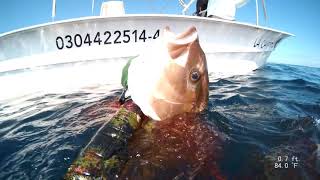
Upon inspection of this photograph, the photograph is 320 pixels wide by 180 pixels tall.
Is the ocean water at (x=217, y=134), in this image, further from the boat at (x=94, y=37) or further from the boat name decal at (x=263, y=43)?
the boat name decal at (x=263, y=43)

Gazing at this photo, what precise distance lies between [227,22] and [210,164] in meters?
5.69

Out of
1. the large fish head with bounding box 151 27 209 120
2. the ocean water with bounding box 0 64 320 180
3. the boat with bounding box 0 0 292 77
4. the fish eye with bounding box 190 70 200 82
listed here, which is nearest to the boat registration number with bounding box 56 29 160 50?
the boat with bounding box 0 0 292 77

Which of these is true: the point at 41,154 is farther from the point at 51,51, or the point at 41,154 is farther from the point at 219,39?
the point at 219,39

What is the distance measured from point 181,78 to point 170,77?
0.36 feet

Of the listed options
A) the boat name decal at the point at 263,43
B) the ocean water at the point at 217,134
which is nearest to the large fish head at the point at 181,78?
the ocean water at the point at 217,134

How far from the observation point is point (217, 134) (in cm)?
334

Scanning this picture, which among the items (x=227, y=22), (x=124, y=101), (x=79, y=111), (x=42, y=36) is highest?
(x=227, y=22)

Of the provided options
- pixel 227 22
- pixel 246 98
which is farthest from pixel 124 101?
pixel 227 22

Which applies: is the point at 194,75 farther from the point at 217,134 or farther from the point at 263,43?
the point at 263,43

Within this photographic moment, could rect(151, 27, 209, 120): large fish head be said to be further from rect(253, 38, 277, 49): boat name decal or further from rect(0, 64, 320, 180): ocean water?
rect(253, 38, 277, 49): boat name decal

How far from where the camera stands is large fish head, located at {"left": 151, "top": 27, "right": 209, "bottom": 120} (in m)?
2.66

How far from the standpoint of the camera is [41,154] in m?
2.91

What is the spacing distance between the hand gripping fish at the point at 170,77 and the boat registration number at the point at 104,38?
383 centimetres

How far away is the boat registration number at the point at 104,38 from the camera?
6531mm
